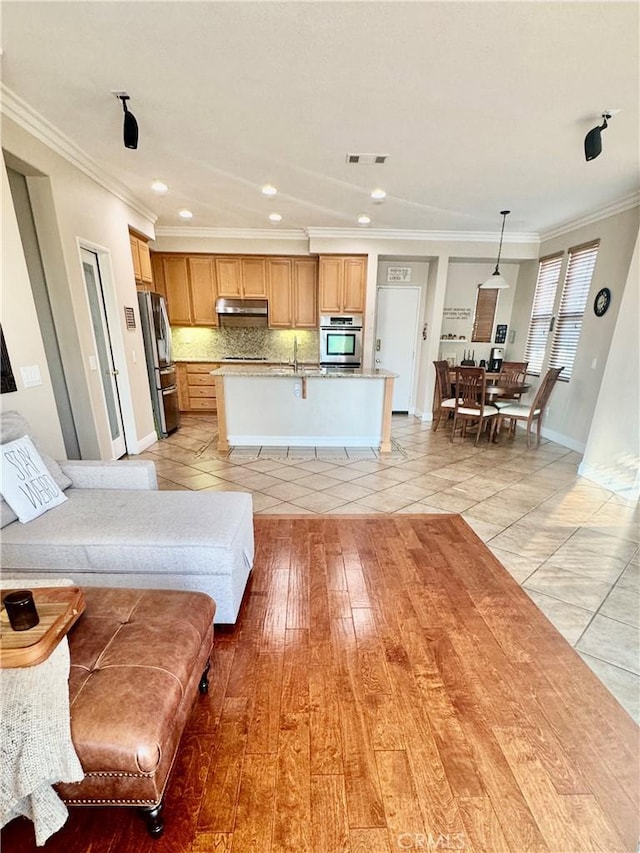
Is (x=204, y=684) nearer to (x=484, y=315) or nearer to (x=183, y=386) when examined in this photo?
(x=183, y=386)

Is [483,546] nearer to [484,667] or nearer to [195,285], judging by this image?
[484,667]

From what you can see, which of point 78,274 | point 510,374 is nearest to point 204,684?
point 78,274

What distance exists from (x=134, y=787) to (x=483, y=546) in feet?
7.26

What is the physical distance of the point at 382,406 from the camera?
4.27 metres

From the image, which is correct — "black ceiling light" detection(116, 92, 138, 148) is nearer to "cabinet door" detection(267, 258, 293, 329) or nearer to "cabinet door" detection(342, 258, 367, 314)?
"cabinet door" detection(267, 258, 293, 329)

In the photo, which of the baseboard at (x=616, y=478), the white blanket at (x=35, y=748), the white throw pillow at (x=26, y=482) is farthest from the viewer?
the baseboard at (x=616, y=478)

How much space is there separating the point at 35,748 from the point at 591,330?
5461 millimetres

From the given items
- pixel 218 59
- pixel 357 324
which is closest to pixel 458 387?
pixel 357 324

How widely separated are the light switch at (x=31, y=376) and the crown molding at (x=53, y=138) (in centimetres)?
163

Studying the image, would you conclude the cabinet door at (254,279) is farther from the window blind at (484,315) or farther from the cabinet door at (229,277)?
the window blind at (484,315)

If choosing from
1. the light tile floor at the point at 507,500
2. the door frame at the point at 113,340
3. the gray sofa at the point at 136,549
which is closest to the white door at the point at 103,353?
the door frame at the point at 113,340

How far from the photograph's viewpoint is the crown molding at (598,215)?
366 centimetres

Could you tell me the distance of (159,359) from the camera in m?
4.64

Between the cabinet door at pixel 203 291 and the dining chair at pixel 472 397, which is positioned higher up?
the cabinet door at pixel 203 291
